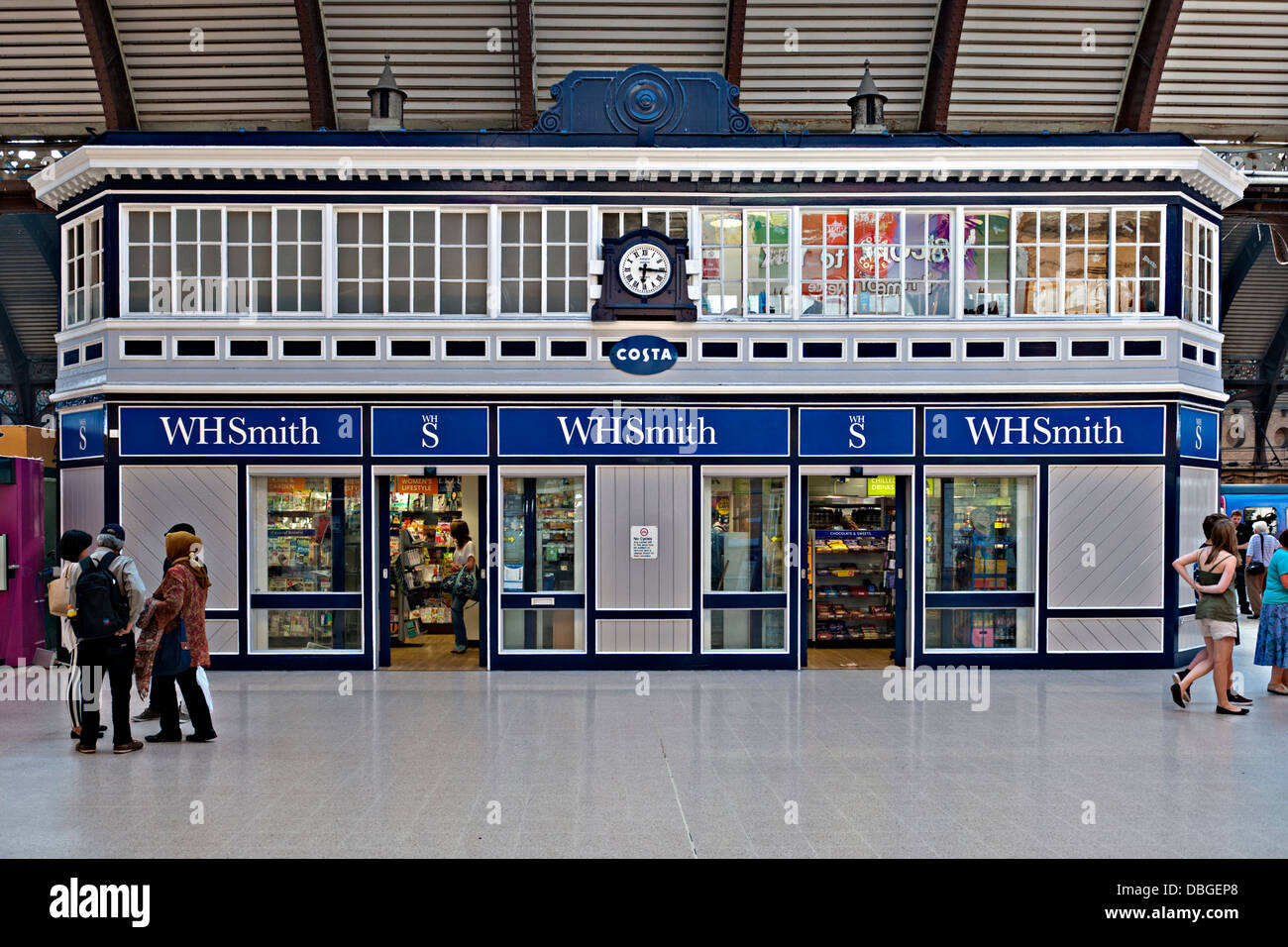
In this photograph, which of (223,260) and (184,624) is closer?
(184,624)

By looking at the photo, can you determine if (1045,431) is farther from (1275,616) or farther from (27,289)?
(27,289)

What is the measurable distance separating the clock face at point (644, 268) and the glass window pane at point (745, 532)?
240 cm


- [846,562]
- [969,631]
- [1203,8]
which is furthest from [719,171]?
[1203,8]

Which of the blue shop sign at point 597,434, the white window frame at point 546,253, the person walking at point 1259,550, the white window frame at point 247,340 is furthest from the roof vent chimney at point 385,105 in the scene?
the person walking at point 1259,550

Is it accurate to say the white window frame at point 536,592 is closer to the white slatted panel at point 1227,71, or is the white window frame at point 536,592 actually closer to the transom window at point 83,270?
the transom window at point 83,270

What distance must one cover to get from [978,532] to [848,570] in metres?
1.95

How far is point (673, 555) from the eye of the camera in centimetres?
1103

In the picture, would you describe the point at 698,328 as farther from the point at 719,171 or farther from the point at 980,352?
the point at 980,352

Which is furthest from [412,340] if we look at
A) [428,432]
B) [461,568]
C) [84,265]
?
[84,265]

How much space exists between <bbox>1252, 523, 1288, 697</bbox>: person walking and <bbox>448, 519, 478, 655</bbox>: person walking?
895cm

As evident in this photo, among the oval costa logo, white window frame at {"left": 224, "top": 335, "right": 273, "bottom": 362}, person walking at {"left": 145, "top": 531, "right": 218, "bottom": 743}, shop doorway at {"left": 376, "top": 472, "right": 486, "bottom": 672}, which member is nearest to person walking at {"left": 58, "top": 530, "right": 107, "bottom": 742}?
person walking at {"left": 145, "top": 531, "right": 218, "bottom": 743}

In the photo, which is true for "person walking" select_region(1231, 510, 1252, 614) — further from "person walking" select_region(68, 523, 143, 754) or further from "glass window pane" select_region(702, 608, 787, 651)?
"person walking" select_region(68, 523, 143, 754)

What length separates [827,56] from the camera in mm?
14281

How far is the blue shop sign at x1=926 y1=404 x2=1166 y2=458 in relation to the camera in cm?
1109
